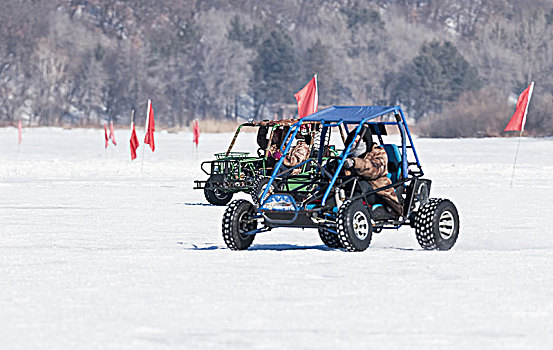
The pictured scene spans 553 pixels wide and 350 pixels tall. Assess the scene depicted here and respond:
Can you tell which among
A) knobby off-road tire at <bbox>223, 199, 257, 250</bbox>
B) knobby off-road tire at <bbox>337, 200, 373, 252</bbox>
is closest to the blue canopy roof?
knobby off-road tire at <bbox>337, 200, 373, 252</bbox>

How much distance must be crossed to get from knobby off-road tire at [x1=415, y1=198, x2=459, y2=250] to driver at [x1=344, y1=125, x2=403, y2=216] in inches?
10.9

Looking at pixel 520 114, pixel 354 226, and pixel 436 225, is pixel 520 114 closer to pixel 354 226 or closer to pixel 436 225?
pixel 436 225

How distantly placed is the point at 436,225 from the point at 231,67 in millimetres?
92226

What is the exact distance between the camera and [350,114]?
1093 centimetres

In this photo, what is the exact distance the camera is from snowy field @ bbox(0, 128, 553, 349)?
6.59m

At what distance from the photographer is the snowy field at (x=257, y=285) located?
659 centimetres

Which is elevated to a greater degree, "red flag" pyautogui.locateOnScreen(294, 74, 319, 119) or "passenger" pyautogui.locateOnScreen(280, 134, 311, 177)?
"red flag" pyautogui.locateOnScreen(294, 74, 319, 119)

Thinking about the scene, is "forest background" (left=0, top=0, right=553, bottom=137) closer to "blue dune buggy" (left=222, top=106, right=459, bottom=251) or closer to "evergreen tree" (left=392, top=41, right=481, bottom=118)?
"evergreen tree" (left=392, top=41, right=481, bottom=118)

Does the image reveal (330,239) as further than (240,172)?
No

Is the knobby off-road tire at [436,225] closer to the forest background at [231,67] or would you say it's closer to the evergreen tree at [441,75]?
the forest background at [231,67]

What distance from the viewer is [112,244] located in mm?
11766

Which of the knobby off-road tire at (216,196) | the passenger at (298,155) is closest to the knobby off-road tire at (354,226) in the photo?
the passenger at (298,155)

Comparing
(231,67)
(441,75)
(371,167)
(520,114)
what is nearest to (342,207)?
(371,167)

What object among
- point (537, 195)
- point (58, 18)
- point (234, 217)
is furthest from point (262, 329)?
point (58, 18)
